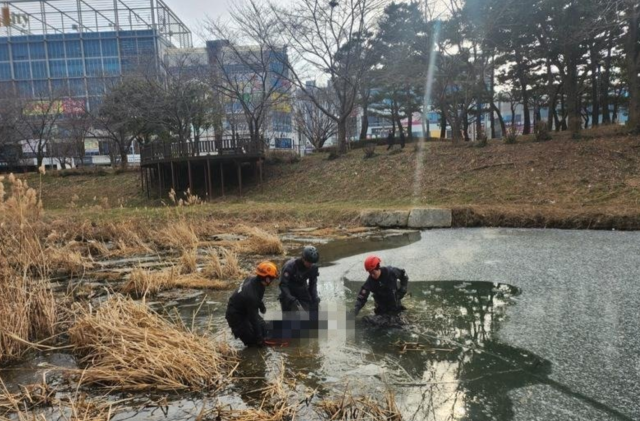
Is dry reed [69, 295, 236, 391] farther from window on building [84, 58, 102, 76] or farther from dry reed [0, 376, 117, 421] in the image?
window on building [84, 58, 102, 76]

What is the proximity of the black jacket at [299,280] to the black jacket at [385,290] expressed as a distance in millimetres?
546

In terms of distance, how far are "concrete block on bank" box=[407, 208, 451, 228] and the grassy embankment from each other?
12.8 inches

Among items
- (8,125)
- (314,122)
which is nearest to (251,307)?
(8,125)

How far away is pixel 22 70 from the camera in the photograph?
174ft

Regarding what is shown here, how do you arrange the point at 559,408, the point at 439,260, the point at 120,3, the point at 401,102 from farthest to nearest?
the point at 120,3
the point at 401,102
the point at 439,260
the point at 559,408

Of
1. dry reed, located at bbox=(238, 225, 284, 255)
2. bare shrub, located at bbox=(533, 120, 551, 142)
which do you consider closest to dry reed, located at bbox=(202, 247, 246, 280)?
dry reed, located at bbox=(238, 225, 284, 255)

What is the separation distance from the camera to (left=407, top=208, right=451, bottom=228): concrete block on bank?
12.5 metres

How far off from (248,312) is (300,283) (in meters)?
0.88

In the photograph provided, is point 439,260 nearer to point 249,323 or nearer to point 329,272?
point 329,272

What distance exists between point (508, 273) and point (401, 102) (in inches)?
1074

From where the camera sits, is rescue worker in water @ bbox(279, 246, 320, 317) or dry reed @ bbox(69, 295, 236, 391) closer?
dry reed @ bbox(69, 295, 236, 391)

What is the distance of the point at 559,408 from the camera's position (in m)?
3.27

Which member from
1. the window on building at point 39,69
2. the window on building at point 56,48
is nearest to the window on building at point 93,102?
the window on building at point 56,48

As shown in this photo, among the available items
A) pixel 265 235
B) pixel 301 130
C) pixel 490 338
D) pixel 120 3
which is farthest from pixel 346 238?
pixel 120 3
